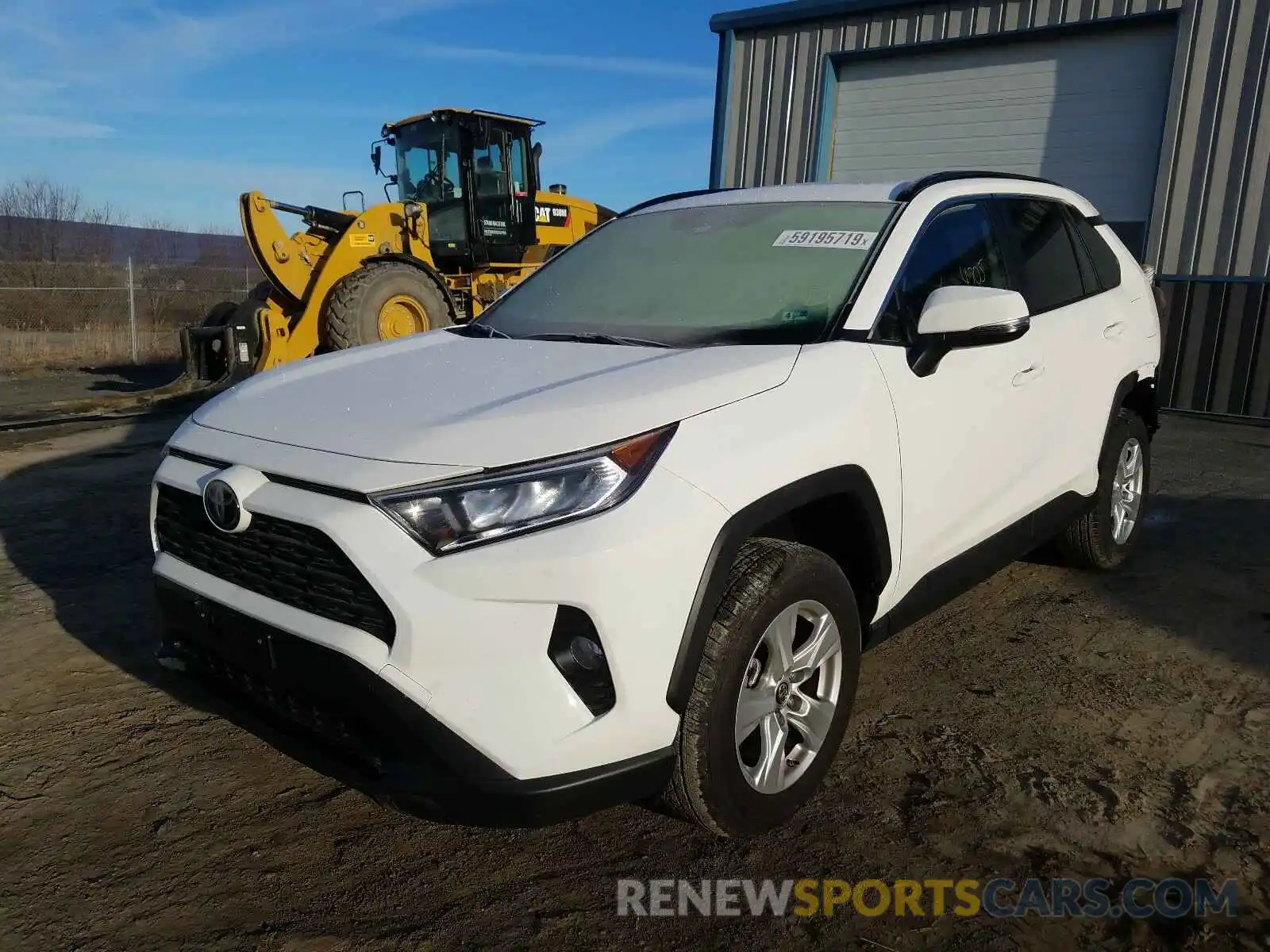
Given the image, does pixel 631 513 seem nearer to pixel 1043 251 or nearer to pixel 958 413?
pixel 958 413

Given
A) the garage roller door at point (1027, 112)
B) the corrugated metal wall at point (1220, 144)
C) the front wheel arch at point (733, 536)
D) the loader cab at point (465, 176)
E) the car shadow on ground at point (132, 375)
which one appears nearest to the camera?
the front wheel arch at point (733, 536)

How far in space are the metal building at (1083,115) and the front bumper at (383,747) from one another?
9.14 m

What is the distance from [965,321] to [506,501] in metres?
1.46

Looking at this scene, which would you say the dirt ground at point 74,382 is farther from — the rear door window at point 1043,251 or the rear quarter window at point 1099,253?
the rear quarter window at point 1099,253

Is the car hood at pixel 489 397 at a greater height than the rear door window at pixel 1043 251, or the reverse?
the rear door window at pixel 1043 251

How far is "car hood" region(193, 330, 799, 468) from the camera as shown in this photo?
2.13m

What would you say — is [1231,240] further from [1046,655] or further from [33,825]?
[33,825]

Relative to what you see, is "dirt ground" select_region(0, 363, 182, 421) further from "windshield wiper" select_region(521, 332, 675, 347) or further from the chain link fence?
"windshield wiper" select_region(521, 332, 675, 347)

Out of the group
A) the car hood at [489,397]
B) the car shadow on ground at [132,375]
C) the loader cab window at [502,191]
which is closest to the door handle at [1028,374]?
the car hood at [489,397]

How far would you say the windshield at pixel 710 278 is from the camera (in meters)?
2.90

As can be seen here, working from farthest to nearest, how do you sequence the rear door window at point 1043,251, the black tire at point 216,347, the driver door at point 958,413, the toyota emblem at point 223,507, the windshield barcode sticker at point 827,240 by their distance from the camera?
the black tire at point 216,347
the rear door window at point 1043,251
the windshield barcode sticker at point 827,240
the driver door at point 958,413
the toyota emblem at point 223,507

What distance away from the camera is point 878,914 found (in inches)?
88.3

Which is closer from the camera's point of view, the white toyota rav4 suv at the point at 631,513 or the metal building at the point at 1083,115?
the white toyota rav4 suv at the point at 631,513

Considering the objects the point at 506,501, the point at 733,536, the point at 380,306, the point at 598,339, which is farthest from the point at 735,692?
the point at 380,306
